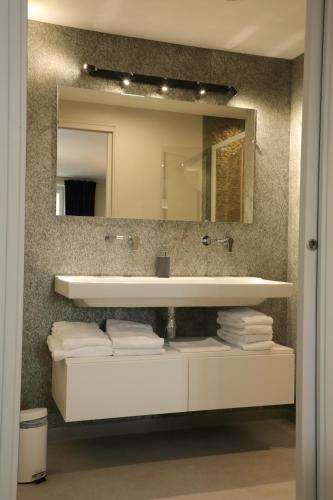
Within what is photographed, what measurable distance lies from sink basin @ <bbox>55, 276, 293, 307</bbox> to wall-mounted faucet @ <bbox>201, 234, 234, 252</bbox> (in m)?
0.48

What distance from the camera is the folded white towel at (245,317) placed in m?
2.73

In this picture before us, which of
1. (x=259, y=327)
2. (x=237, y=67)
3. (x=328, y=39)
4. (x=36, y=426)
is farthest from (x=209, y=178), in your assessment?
(x=36, y=426)

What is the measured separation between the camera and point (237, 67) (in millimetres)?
3236

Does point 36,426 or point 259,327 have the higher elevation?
point 259,327

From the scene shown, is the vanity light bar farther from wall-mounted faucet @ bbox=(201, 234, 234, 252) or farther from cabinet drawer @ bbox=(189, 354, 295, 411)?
cabinet drawer @ bbox=(189, 354, 295, 411)

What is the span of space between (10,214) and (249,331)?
5.41 ft

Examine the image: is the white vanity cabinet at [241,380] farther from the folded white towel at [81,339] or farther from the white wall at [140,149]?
the white wall at [140,149]

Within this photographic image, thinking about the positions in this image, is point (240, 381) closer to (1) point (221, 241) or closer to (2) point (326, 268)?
(1) point (221, 241)

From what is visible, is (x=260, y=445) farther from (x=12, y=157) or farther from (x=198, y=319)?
(x=12, y=157)

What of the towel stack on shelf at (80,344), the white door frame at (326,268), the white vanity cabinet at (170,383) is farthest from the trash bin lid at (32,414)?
the white door frame at (326,268)

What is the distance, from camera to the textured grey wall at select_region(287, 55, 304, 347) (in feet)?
10.6

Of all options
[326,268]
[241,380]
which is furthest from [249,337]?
[326,268]

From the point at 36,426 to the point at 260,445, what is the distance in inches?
49.7

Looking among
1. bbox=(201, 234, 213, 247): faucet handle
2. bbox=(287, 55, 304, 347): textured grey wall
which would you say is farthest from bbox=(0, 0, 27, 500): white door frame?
bbox=(287, 55, 304, 347): textured grey wall
